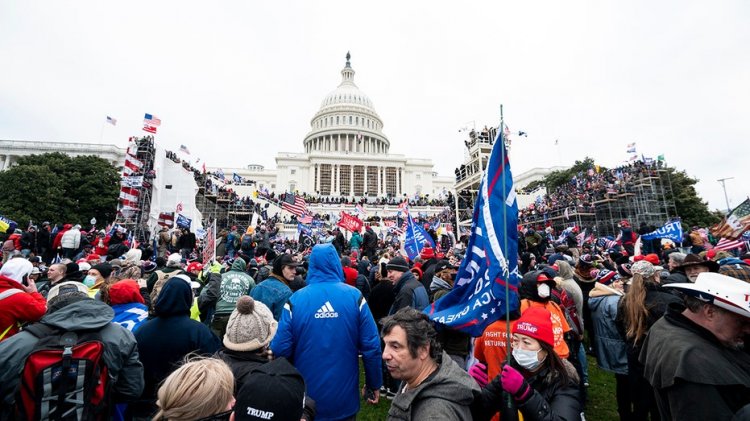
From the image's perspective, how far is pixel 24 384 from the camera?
2188 millimetres

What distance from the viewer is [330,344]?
9.45 ft

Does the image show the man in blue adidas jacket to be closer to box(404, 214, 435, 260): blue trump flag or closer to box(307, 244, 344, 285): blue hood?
box(307, 244, 344, 285): blue hood

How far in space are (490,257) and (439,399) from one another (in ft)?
3.85

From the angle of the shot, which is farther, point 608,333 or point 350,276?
point 350,276

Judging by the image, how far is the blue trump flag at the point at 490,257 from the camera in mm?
2619

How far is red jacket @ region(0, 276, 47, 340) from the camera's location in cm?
277

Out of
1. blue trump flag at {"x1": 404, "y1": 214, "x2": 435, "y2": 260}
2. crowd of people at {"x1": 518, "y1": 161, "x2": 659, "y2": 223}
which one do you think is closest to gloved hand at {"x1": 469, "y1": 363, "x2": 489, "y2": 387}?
blue trump flag at {"x1": 404, "y1": 214, "x2": 435, "y2": 260}

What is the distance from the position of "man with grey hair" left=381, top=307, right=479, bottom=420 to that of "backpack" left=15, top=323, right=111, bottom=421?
1.97 meters

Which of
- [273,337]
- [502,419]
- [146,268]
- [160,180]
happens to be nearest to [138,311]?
[273,337]

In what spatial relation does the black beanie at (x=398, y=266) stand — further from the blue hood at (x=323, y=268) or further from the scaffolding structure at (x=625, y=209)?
the scaffolding structure at (x=625, y=209)

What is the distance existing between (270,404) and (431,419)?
2.67ft

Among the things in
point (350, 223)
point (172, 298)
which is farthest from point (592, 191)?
point (172, 298)

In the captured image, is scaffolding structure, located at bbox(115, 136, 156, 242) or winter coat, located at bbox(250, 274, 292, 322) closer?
winter coat, located at bbox(250, 274, 292, 322)

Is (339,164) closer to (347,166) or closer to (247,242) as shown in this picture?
(347,166)
